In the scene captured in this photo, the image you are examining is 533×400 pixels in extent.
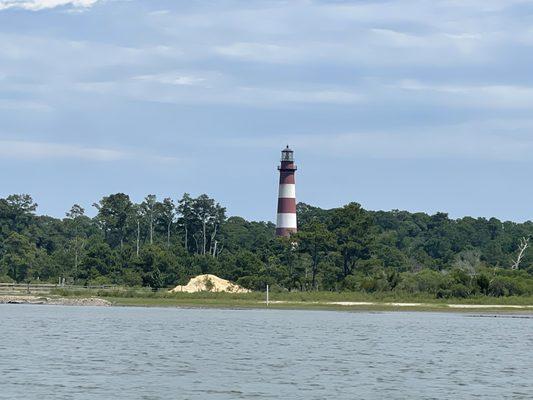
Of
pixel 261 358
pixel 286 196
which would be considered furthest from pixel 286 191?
pixel 261 358

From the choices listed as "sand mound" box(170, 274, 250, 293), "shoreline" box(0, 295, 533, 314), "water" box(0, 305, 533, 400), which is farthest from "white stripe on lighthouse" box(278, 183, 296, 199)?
"water" box(0, 305, 533, 400)

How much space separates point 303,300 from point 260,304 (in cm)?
527

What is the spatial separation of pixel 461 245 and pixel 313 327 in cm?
11054

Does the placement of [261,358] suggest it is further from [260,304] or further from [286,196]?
[286,196]

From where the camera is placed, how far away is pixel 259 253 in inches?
5335

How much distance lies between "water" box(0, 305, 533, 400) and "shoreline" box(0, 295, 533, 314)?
14.3m

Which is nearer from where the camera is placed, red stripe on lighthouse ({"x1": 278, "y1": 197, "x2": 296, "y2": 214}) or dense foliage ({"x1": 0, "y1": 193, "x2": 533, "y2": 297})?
dense foliage ({"x1": 0, "y1": 193, "x2": 533, "y2": 297})

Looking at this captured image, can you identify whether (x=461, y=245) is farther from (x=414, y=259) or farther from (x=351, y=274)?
(x=351, y=274)

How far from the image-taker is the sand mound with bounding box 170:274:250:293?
399 ft

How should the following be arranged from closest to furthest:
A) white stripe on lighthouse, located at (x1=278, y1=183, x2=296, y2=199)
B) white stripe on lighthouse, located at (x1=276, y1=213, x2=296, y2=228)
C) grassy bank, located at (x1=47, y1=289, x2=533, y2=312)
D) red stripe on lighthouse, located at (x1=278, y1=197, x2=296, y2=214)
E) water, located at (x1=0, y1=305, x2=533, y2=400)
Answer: water, located at (x1=0, y1=305, x2=533, y2=400), grassy bank, located at (x1=47, y1=289, x2=533, y2=312), red stripe on lighthouse, located at (x1=278, y1=197, x2=296, y2=214), white stripe on lighthouse, located at (x1=278, y1=183, x2=296, y2=199), white stripe on lighthouse, located at (x1=276, y1=213, x2=296, y2=228)

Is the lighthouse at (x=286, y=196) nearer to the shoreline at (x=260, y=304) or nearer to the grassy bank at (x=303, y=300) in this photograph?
the grassy bank at (x=303, y=300)

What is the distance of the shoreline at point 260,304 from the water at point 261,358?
46.8 feet

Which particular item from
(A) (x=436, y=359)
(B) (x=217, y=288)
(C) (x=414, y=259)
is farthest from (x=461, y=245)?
(A) (x=436, y=359)

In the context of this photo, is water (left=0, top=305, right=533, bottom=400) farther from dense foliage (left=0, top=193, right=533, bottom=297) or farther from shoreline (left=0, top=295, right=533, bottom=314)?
dense foliage (left=0, top=193, right=533, bottom=297)
